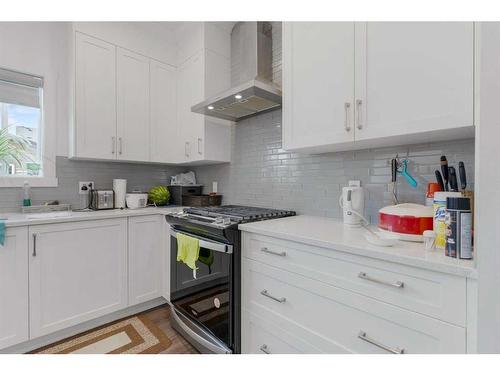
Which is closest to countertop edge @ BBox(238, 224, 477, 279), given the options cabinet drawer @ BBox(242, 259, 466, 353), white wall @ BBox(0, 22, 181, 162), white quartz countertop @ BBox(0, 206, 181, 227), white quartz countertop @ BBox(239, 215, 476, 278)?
white quartz countertop @ BBox(239, 215, 476, 278)

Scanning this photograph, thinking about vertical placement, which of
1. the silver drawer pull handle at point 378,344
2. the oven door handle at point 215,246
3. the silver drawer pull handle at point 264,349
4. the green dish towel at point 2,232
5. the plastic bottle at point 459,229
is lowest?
the silver drawer pull handle at point 264,349

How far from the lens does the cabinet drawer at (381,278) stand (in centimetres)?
79

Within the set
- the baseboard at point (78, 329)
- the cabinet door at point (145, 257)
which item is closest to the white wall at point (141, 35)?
the cabinet door at point (145, 257)

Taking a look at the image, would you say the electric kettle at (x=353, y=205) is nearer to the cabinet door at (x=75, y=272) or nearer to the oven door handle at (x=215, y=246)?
the oven door handle at (x=215, y=246)

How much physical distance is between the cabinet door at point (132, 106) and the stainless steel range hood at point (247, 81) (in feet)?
2.46

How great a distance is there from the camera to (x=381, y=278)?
3.05 feet

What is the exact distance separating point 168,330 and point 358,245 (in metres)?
1.71

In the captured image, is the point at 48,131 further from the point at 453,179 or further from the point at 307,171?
the point at 453,179

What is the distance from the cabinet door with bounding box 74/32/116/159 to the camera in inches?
84.1

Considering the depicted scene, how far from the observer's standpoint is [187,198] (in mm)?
2623

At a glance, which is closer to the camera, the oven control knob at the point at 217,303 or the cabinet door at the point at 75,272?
the oven control knob at the point at 217,303

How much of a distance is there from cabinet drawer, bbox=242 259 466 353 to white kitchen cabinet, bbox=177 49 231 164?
4.30 feet

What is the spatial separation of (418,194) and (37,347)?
2.72 metres
